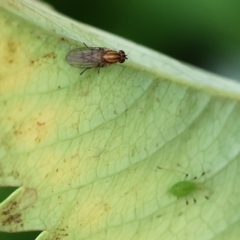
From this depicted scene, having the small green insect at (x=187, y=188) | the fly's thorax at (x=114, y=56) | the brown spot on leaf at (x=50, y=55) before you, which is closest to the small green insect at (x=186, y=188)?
the small green insect at (x=187, y=188)

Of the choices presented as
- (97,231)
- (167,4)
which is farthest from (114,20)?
(97,231)

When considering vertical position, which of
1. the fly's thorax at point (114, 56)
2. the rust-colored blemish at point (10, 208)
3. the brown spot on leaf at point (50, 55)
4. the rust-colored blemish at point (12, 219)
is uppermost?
the fly's thorax at point (114, 56)

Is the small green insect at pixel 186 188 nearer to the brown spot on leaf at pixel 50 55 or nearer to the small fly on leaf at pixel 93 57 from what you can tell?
the small fly on leaf at pixel 93 57

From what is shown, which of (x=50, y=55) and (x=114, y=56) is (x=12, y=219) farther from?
Answer: (x=114, y=56)

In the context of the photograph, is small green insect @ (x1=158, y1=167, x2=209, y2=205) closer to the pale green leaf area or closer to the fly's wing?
the pale green leaf area

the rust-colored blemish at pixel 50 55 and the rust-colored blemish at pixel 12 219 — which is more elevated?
Answer: the rust-colored blemish at pixel 50 55

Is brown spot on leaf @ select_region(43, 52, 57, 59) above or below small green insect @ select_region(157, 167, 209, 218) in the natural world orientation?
above

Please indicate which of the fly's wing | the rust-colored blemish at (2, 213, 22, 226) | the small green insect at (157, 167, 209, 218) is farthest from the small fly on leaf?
the rust-colored blemish at (2, 213, 22, 226)

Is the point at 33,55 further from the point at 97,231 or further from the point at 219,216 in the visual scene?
the point at 219,216
